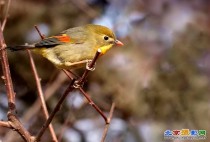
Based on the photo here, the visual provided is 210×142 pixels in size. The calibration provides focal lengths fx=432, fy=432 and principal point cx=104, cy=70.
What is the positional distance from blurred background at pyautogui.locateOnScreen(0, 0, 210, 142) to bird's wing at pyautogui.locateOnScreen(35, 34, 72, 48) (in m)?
1.68

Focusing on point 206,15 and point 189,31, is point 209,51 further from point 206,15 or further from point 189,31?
point 206,15

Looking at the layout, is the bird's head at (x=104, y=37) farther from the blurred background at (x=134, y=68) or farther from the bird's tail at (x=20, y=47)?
the blurred background at (x=134, y=68)

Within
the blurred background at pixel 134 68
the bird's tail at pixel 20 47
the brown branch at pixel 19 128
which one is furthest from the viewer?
the blurred background at pixel 134 68

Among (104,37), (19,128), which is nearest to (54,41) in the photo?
(104,37)

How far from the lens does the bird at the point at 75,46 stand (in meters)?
2.78

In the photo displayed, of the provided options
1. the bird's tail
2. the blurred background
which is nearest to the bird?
the bird's tail

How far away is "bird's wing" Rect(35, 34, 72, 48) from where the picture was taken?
9.01 feet

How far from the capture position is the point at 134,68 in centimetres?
578

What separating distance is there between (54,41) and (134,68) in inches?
119

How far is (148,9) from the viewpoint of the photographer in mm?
6070

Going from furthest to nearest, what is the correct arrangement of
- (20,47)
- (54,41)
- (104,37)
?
(104,37), (54,41), (20,47)

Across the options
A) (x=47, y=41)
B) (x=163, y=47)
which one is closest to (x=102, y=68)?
(x=163, y=47)

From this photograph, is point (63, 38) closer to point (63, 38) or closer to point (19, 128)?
point (63, 38)

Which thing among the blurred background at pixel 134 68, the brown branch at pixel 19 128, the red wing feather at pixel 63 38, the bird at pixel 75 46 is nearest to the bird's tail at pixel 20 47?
the bird at pixel 75 46
